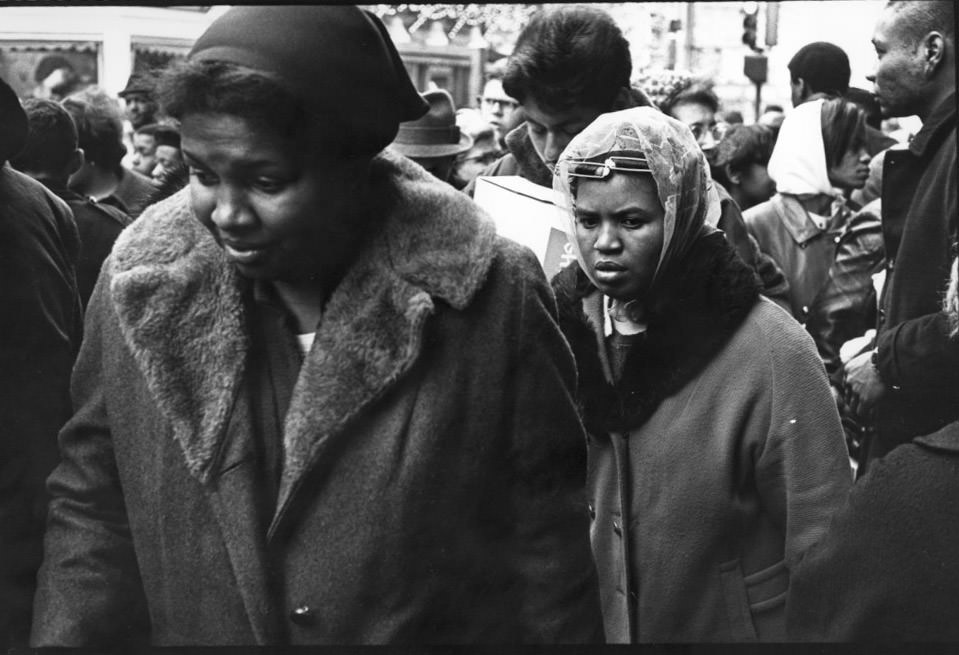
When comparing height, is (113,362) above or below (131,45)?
below

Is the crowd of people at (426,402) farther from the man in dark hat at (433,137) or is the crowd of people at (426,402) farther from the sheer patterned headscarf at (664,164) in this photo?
the man in dark hat at (433,137)

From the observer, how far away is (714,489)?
2.78 m

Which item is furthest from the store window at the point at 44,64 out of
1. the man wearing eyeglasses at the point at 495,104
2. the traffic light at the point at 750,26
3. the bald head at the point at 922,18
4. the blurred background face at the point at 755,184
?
the man wearing eyeglasses at the point at 495,104

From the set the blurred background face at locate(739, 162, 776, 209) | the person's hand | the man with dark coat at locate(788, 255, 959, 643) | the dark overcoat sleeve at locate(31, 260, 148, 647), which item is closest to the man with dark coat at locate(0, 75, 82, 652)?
the dark overcoat sleeve at locate(31, 260, 148, 647)

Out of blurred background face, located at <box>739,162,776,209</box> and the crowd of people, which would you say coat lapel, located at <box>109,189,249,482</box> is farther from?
blurred background face, located at <box>739,162,776,209</box>

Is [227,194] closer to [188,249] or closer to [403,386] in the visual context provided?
[188,249]

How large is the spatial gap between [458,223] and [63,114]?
5.95 ft

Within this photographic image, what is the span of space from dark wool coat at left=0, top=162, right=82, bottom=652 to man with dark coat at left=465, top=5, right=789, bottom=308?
4.19ft

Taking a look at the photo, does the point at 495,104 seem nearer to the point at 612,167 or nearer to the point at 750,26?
the point at 750,26

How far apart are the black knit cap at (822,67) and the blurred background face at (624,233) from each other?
0.61 metres

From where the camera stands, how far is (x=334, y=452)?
225 centimetres

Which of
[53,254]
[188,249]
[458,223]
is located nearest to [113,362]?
[188,249]

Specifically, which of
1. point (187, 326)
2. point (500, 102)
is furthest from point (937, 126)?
point (500, 102)

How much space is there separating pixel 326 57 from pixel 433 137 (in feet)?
10.0
